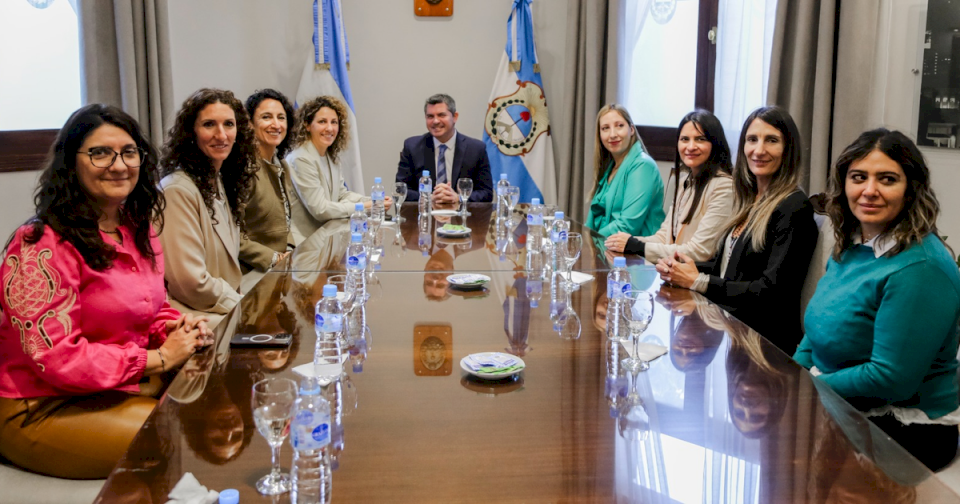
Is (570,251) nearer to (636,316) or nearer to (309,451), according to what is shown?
(636,316)

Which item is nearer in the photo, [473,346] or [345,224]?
A: [473,346]

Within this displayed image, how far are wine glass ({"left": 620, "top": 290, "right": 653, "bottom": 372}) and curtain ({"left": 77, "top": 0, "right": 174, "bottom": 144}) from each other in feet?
10.8

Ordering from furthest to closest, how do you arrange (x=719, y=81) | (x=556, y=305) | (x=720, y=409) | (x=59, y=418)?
(x=719, y=81)
(x=556, y=305)
(x=59, y=418)
(x=720, y=409)

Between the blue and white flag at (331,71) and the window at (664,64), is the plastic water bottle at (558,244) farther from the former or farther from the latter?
the blue and white flag at (331,71)

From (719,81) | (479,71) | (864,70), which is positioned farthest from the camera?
(479,71)

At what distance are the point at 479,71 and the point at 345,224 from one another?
2394 millimetres

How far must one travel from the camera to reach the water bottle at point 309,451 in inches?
41.6

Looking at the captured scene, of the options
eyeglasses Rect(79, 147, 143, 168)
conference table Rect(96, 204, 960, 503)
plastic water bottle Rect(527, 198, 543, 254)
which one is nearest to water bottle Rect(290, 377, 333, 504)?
conference table Rect(96, 204, 960, 503)

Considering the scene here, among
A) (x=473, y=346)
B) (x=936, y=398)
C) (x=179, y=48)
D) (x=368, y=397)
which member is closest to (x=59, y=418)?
(x=368, y=397)

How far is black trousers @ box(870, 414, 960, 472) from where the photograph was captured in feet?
5.52

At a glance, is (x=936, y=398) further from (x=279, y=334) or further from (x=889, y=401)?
(x=279, y=334)

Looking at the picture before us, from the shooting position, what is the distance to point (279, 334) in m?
1.77

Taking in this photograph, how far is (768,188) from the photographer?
8.50ft

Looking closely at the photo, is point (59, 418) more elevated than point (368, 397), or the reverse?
point (368, 397)
